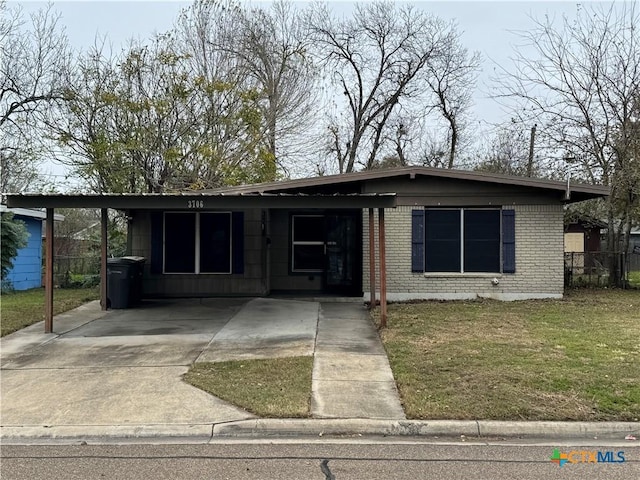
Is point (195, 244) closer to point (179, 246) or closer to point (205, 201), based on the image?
point (179, 246)

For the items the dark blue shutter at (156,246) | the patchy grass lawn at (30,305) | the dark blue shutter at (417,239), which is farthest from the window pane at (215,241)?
the dark blue shutter at (417,239)

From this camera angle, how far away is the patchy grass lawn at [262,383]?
19.1 feet

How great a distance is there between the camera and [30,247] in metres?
19.9

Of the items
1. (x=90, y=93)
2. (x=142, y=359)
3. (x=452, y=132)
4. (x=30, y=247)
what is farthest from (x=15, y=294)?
(x=452, y=132)

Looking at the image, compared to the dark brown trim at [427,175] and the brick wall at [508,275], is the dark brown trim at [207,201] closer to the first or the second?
the dark brown trim at [427,175]

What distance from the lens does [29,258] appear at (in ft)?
65.0

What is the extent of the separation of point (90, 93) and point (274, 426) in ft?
52.6

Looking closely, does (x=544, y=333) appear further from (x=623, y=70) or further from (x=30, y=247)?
(x=30, y=247)

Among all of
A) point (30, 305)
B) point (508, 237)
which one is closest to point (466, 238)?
point (508, 237)

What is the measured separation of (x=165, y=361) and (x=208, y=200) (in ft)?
10.4

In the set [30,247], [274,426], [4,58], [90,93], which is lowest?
[274,426]

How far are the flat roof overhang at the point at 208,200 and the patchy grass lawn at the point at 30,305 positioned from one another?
2555 millimetres

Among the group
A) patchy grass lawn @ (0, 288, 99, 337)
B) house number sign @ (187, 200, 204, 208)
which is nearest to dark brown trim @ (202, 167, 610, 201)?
house number sign @ (187, 200, 204, 208)

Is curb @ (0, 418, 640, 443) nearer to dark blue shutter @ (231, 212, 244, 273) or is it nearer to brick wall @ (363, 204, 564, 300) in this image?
brick wall @ (363, 204, 564, 300)
